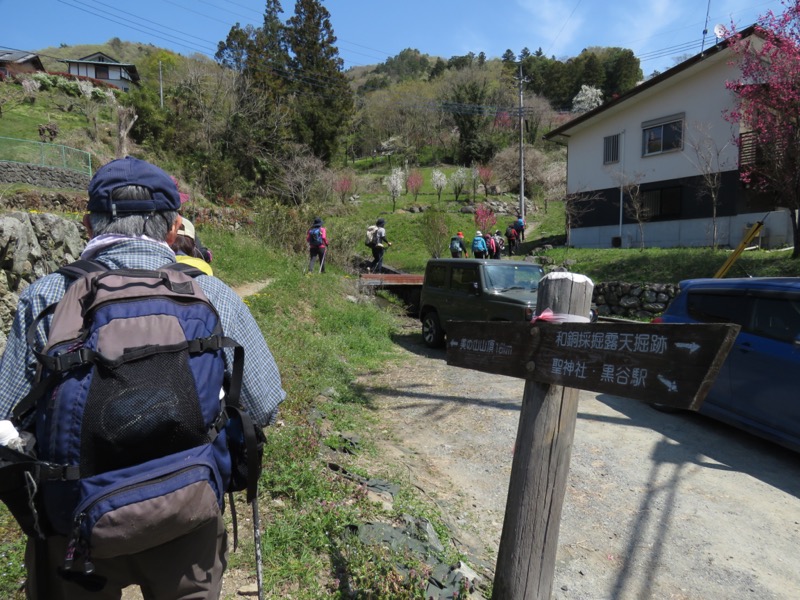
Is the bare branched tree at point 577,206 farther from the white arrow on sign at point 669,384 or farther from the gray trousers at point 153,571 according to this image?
the gray trousers at point 153,571

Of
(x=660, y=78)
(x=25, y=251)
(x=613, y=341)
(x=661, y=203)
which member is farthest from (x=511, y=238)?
(x=613, y=341)

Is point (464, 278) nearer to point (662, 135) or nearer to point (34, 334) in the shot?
point (34, 334)

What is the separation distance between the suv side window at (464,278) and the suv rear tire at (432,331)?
80cm

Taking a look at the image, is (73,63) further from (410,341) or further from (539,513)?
(539,513)

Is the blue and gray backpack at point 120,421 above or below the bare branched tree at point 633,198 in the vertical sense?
below

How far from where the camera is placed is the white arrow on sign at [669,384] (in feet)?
5.25

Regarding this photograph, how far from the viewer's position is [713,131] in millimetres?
18859

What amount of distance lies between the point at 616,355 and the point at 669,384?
199mm

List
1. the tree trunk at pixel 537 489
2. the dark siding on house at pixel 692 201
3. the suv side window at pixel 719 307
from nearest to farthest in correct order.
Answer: the tree trunk at pixel 537 489 → the suv side window at pixel 719 307 → the dark siding on house at pixel 692 201

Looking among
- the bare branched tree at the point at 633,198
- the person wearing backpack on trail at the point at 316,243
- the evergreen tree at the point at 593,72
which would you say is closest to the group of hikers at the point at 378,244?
the person wearing backpack on trail at the point at 316,243

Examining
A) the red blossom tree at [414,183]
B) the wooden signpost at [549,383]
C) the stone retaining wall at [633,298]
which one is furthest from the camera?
the red blossom tree at [414,183]

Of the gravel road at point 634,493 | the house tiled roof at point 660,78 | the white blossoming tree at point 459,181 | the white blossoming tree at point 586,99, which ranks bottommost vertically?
the gravel road at point 634,493

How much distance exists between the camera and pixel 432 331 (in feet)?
34.6

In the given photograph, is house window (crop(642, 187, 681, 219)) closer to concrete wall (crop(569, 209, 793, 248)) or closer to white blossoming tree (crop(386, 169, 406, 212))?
concrete wall (crop(569, 209, 793, 248))
